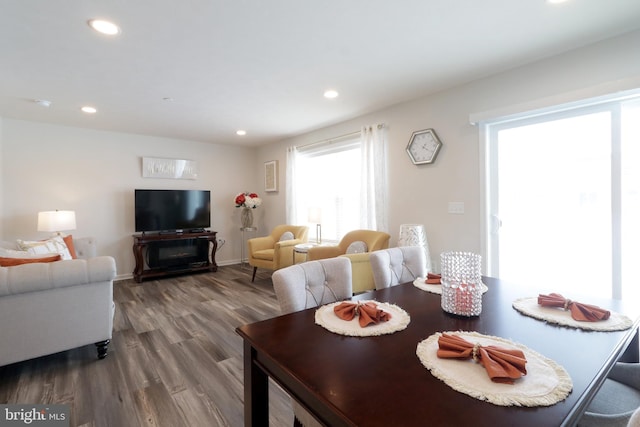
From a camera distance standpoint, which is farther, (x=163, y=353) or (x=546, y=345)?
(x=163, y=353)

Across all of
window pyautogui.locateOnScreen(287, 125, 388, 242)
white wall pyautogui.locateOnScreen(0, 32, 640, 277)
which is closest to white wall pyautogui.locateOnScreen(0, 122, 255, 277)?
white wall pyautogui.locateOnScreen(0, 32, 640, 277)

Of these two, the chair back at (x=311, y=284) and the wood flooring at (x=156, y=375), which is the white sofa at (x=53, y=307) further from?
the chair back at (x=311, y=284)

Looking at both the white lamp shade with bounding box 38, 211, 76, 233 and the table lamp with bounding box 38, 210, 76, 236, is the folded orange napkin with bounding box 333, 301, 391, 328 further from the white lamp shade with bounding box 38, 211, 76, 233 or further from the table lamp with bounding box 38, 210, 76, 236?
the white lamp shade with bounding box 38, 211, 76, 233

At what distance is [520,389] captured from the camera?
0.75 m

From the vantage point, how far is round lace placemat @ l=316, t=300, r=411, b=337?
1.08 m

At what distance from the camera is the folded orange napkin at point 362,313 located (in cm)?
116

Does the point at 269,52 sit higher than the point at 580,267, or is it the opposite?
the point at 269,52

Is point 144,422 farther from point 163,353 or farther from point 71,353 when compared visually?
point 71,353

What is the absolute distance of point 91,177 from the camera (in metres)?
4.62

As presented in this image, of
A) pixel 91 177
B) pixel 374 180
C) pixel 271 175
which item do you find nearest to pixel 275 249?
pixel 374 180

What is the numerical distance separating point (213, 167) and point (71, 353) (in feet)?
12.8

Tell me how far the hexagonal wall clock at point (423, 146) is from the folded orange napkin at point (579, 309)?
2145mm

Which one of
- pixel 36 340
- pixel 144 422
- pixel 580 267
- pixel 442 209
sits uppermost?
pixel 442 209

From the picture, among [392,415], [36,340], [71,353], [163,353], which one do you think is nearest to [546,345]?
[392,415]
